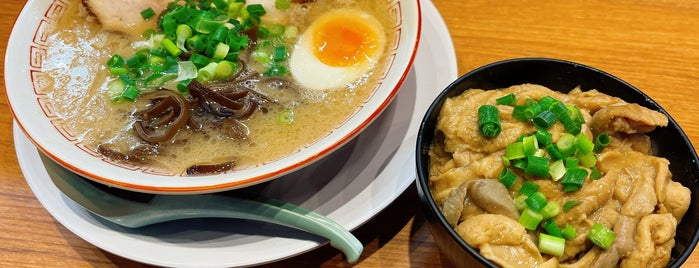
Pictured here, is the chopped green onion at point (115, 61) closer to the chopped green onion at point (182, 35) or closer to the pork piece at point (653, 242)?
the chopped green onion at point (182, 35)

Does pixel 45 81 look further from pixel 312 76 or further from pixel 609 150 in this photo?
pixel 609 150

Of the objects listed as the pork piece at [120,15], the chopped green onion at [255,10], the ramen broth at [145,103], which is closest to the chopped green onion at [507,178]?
the ramen broth at [145,103]

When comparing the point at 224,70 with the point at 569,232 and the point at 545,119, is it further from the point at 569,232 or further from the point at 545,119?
the point at 569,232

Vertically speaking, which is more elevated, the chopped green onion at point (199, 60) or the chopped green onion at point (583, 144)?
the chopped green onion at point (583, 144)

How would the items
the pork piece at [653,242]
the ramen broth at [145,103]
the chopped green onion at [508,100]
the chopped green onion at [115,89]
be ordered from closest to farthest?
the pork piece at [653,242] < the chopped green onion at [508,100] < the ramen broth at [145,103] < the chopped green onion at [115,89]

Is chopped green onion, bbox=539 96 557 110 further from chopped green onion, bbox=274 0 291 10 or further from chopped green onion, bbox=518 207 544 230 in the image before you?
chopped green onion, bbox=274 0 291 10

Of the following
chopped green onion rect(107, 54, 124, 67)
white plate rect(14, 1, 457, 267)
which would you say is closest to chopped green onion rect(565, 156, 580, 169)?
white plate rect(14, 1, 457, 267)

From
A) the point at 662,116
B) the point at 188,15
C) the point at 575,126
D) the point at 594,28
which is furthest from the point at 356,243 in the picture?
the point at 594,28
